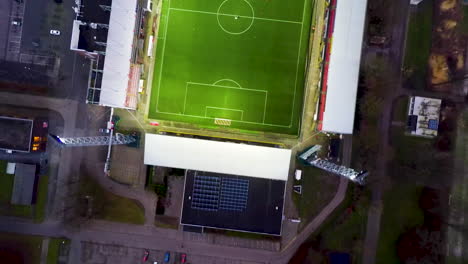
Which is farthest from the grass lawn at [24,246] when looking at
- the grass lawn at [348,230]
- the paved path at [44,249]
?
the grass lawn at [348,230]

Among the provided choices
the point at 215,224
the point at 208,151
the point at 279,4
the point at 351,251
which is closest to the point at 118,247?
the point at 215,224

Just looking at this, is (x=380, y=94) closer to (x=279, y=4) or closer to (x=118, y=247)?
(x=279, y=4)

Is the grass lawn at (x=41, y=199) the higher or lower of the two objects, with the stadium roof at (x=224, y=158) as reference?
lower

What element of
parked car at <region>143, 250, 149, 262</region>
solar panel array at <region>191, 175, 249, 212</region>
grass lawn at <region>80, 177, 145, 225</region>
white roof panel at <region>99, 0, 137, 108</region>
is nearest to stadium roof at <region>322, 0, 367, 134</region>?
solar panel array at <region>191, 175, 249, 212</region>

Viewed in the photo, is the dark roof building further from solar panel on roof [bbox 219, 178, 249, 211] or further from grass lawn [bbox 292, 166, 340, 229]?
grass lawn [bbox 292, 166, 340, 229]

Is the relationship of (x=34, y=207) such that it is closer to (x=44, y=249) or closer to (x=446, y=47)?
(x=44, y=249)

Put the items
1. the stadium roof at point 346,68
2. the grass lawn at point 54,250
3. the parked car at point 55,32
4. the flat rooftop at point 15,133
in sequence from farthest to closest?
the parked car at point 55,32 → the grass lawn at point 54,250 → the flat rooftop at point 15,133 → the stadium roof at point 346,68

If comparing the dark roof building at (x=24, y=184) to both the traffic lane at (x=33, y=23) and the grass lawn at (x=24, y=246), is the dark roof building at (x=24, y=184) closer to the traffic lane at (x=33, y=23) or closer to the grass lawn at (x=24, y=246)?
the grass lawn at (x=24, y=246)
